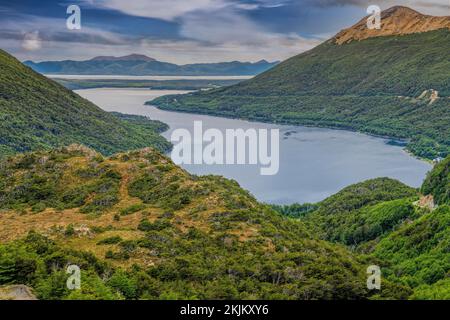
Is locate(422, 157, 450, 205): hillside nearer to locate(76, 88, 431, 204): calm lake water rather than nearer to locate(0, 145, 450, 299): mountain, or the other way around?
locate(0, 145, 450, 299): mountain

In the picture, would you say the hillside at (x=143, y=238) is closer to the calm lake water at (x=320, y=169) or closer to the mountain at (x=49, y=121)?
the calm lake water at (x=320, y=169)

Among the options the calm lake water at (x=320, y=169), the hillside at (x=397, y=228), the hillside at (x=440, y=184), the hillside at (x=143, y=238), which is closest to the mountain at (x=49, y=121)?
the calm lake water at (x=320, y=169)

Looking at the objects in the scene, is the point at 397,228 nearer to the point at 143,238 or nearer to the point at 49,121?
the point at 143,238

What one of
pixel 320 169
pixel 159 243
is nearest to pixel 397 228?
pixel 159 243

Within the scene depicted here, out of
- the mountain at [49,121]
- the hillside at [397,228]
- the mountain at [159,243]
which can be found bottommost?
the hillside at [397,228]

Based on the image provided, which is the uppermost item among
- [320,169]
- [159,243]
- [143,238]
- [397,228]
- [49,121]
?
[49,121]
